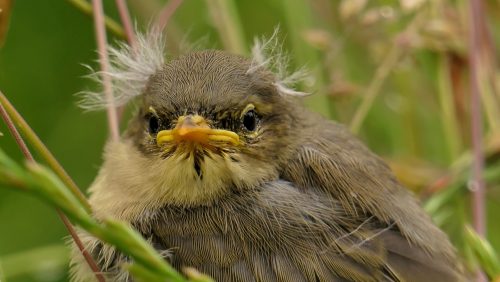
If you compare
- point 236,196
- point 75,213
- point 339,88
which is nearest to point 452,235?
point 339,88

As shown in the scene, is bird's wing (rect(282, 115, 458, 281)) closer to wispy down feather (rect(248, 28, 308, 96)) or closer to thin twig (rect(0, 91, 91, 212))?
wispy down feather (rect(248, 28, 308, 96))

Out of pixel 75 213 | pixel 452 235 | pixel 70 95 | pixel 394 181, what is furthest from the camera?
pixel 70 95

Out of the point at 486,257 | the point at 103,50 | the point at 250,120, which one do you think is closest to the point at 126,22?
the point at 103,50

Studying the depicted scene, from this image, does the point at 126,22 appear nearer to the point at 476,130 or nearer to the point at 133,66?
the point at 133,66

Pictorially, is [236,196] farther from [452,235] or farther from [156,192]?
[452,235]

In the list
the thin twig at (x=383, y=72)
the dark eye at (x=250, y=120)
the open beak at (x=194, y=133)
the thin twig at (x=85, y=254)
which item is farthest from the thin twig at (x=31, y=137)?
the thin twig at (x=383, y=72)

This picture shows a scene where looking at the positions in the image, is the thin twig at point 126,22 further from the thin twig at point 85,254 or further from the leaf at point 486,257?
the leaf at point 486,257
